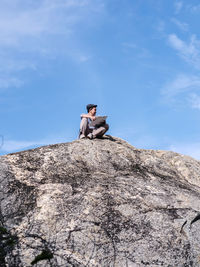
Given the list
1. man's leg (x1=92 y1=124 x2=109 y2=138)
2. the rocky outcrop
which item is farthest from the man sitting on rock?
the rocky outcrop

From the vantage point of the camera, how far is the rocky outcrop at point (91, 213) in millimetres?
8844

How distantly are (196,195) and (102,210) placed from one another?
134 inches

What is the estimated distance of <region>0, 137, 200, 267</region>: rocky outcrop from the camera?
8.84 meters

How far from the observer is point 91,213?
9570mm

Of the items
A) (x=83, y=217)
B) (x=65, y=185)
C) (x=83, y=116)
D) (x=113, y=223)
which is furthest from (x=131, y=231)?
(x=83, y=116)

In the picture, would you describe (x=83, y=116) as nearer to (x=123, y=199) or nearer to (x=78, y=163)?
(x=78, y=163)

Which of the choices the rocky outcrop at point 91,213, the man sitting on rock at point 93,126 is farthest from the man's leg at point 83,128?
the rocky outcrop at point 91,213

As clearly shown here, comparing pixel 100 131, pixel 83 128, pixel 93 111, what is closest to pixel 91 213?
pixel 100 131

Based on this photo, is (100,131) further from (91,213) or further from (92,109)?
(91,213)

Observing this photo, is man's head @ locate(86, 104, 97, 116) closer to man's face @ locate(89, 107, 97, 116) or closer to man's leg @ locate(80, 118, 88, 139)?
man's face @ locate(89, 107, 97, 116)

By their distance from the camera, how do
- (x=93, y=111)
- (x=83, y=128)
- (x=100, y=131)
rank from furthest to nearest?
(x=93, y=111), (x=83, y=128), (x=100, y=131)

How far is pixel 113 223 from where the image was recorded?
948 centimetres

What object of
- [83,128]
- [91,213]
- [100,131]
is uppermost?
[83,128]

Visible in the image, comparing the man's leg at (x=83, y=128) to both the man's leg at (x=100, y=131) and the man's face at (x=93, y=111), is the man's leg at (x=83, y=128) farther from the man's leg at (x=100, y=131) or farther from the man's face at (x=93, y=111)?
the man's face at (x=93, y=111)
